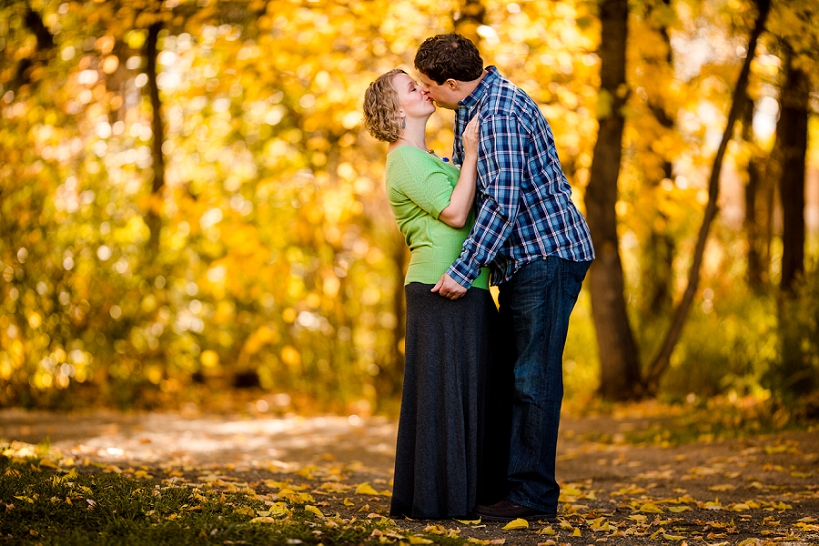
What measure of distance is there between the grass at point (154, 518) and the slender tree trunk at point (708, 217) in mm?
4451

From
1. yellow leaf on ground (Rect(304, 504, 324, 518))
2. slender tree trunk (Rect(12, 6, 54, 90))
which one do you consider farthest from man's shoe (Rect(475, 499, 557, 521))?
slender tree trunk (Rect(12, 6, 54, 90))

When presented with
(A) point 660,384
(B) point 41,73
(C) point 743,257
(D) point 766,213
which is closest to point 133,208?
(B) point 41,73

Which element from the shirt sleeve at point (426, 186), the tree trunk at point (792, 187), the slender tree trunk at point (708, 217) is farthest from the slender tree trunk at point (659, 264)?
the shirt sleeve at point (426, 186)

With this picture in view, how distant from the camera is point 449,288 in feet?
10.6

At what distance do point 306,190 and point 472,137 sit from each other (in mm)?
5020

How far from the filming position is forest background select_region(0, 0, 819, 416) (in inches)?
275

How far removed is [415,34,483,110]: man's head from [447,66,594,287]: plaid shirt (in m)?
0.06

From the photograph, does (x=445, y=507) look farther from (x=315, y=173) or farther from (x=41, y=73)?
(x=41, y=73)

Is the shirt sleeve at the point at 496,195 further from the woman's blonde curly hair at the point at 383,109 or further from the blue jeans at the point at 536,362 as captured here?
the woman's blonde curly hair at the point at 383,109

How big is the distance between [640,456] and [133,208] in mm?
5193

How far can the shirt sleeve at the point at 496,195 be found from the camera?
10.4 feet

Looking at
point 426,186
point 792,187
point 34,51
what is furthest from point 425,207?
point 34,51

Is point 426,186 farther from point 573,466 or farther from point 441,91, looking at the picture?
point 573,466

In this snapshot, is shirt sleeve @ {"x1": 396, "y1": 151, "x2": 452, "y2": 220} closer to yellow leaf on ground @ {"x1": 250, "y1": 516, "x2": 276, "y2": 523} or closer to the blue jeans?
the blue jeans
